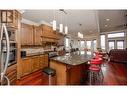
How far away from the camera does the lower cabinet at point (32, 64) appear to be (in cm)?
195

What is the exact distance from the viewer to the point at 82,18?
2.11 m

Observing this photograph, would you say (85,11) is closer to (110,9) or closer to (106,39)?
(110,9)

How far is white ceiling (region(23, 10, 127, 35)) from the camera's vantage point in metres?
1.89

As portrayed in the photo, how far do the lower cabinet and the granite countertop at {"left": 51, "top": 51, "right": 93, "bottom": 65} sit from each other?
0.27 m

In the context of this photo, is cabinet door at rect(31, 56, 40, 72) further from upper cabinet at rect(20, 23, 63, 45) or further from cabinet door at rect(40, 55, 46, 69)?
upper cabinet at rect(20, 23, 63, 45)

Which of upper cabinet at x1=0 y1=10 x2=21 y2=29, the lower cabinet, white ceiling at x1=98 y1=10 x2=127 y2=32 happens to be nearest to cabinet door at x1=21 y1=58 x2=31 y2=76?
the lower cabinet

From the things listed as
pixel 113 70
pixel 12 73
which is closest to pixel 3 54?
pixel 12 73

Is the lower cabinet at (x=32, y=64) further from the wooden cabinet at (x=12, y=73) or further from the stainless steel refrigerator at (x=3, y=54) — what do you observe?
the stainless steel refrigerator at (x=3, y=54)

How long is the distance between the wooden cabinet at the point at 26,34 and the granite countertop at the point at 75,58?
0.57 m

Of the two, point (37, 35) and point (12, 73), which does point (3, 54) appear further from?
point (37, 35)

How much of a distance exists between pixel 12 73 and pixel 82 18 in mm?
1464

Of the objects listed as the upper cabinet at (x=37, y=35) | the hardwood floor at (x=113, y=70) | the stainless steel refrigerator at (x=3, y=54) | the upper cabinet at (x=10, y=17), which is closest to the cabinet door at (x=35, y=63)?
the upper cabinet at (x=37, y=35)
